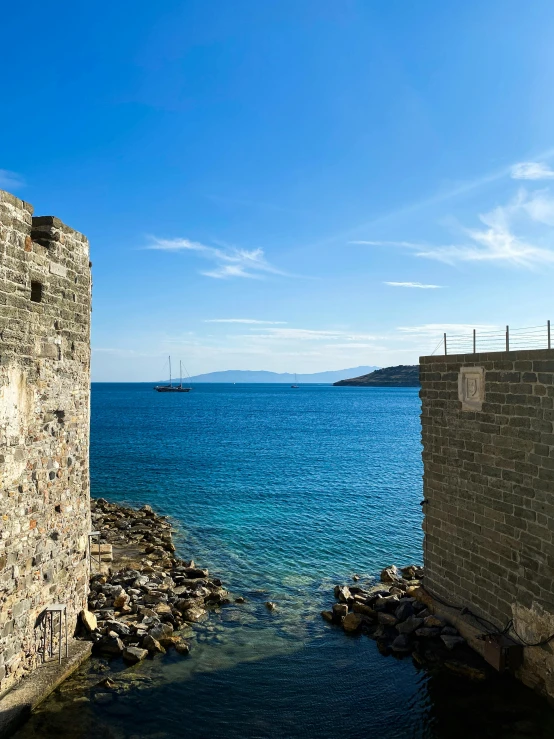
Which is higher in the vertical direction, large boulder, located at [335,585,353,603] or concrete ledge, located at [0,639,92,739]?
concrete ledge, located at [0,639,92,739]

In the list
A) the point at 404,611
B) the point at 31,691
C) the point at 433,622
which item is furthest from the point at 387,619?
the point at 31,691

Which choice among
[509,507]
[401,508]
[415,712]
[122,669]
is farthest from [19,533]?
[401,508]

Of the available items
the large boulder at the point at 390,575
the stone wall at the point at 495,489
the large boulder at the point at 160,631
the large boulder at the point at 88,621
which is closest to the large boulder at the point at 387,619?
the stone wall at the point at 495,489

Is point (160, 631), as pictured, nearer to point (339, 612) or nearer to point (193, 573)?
point (339, 612)

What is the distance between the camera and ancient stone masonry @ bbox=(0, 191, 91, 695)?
8.30 m

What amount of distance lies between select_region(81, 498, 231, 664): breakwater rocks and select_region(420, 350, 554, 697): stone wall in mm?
6202

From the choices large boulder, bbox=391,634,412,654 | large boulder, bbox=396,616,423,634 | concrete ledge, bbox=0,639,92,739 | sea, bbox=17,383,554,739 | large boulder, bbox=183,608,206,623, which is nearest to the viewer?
concrete ledge, bbox=0,639,92,739

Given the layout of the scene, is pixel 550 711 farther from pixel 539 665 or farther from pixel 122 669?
pixel 122 669

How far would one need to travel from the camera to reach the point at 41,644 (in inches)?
373

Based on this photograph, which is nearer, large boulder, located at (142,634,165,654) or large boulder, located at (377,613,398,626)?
large boulder, located at (142,634,165,654)

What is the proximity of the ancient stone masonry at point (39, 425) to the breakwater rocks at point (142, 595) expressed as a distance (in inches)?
48.0

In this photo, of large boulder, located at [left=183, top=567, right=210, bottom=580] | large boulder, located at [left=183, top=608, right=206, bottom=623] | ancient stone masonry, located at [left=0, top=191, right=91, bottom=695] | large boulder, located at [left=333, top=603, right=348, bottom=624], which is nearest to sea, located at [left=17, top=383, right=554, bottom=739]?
large boulder, located at [left=183, top=608, right=206, bottom=623]

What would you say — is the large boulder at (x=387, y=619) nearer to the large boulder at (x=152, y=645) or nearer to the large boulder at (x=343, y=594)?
the large boulder at (x=343, y=594)

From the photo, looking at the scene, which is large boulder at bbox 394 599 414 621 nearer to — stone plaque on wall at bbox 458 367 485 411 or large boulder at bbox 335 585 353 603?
large boulder at bbox 335 585 353 603
